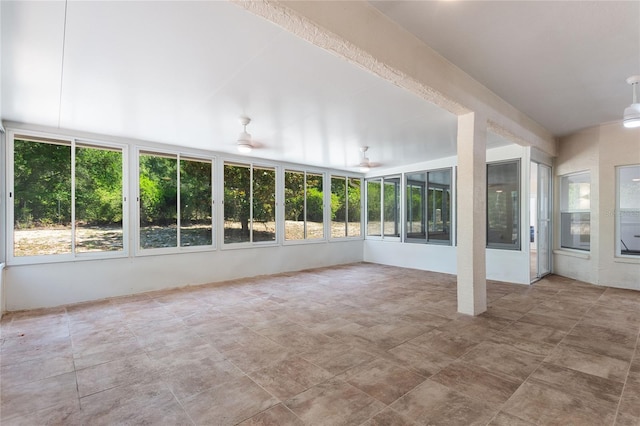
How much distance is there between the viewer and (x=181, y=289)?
5.62 m

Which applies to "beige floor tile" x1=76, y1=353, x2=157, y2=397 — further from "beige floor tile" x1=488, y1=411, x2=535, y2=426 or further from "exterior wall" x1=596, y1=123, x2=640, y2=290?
"exterior wall" x1=596, y1=123, x2=640, y2=290

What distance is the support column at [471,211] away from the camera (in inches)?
149

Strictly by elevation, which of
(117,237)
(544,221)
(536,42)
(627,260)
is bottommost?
(627,260)

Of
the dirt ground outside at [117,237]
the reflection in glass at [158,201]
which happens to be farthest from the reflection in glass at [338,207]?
the reflection in glass at [158,201]

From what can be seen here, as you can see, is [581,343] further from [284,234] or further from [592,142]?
[284,234]

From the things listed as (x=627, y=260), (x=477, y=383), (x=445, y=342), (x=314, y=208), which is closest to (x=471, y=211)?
(x=445, y=342)

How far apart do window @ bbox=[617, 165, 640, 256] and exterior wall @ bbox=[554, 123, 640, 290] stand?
4.8 inches

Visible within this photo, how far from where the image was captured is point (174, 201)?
19.3ft

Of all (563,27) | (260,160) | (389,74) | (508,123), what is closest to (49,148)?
(260,160)

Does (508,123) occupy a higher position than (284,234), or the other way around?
(508,123)

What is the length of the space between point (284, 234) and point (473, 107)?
16.6 ft

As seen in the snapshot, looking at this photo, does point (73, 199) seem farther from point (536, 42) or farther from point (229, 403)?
point (536, 42)

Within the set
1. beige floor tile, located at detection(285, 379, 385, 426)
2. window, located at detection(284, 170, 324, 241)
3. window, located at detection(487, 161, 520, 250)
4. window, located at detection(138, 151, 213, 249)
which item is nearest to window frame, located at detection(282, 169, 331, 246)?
window, located at detection(284, 170, 324, 241)

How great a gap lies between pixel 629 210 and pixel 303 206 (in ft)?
21.2
